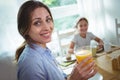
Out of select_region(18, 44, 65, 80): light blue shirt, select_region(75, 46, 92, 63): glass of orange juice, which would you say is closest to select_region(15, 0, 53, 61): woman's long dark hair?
select_region(18, 44, 65, 80): light blue shirt

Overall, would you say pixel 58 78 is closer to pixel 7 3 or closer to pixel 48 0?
pixel 7 3

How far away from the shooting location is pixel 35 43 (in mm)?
1022

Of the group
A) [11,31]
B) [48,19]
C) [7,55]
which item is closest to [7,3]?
[11,31]

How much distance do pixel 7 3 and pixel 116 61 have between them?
5.25 feet

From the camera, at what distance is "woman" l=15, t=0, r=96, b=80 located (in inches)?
33.4

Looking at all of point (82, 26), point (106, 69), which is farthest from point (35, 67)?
point (82, 26)

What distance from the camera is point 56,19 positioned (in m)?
2.86

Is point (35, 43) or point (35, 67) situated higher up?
point (35, 43)

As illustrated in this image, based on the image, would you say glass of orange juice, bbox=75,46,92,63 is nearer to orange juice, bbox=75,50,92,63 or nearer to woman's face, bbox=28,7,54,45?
orange juice, bbox=75,50,92,63

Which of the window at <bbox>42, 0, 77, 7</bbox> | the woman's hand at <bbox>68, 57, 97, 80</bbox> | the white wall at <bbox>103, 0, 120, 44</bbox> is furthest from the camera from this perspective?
the white wall at <bbox>103, 0, 120, 44</bbox>

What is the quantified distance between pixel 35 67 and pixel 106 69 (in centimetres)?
73

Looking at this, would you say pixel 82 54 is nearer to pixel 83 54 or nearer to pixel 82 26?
pixel 83 54

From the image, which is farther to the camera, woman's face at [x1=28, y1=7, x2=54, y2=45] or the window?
the window

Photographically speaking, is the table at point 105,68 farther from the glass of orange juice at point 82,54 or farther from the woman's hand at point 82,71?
the woman's hand at point 82,71
